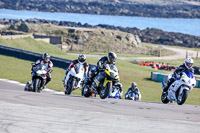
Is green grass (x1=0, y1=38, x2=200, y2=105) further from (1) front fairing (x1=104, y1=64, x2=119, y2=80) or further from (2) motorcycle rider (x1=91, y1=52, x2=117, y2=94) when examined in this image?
(1) front fairing (x1=104, y1=64, x2=119, y2=80)

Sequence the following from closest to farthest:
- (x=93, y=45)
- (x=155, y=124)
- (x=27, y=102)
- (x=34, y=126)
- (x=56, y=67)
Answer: (x=34, y=126) → (x=155, y=124) → (x=27, y=102) → (x=56, y=67) → (x=93, y=45)

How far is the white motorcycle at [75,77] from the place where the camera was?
1508cm

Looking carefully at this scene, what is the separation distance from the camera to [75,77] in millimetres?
15086

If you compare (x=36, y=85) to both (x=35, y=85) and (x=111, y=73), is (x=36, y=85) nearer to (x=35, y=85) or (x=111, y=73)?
(x=35, y=85)

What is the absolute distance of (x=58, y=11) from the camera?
7805 inches

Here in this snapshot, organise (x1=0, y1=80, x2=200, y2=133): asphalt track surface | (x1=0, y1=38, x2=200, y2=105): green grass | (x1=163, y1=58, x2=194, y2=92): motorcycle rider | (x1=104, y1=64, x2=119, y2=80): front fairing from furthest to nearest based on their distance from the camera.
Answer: (x1=0, y1=38, x2=200, y2=105): green grass → (x1=163, y1=58, x2=194, y2=92): motorcycle rider → (x1=104, y1=64, x2=119, y2=80): front fairing → (x1=0, y1=80, x2=200, y2=133): asphalt track surface

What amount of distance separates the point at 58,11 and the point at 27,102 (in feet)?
627

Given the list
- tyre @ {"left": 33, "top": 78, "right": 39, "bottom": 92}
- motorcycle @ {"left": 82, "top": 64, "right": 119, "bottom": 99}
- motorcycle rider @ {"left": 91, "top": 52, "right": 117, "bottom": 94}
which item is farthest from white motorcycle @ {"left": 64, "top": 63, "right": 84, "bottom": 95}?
motorcycle @ {"left": 82, "top": 64, "right": 119, "bottom": 99}

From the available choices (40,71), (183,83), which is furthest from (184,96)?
(40,71)

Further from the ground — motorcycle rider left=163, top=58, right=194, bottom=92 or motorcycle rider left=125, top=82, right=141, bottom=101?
motorcycle rider left=163, top=58, right=194, bottom=92

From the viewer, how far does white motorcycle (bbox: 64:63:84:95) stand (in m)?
15.1

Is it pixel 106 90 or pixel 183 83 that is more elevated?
pixel 183 83

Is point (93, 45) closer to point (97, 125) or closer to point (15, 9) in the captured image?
point (97, 125)

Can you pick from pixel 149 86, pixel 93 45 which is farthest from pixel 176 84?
pixel 93 45
